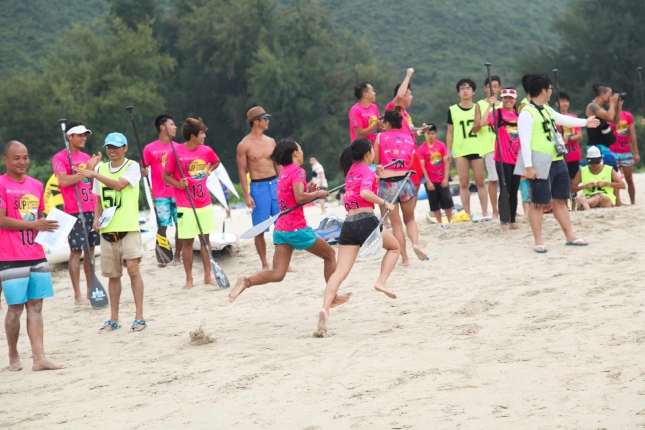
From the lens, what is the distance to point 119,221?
306 inches

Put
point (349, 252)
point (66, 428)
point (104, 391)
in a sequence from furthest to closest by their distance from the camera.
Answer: point (349, 252)
point (104, 391)
point (66, 428)

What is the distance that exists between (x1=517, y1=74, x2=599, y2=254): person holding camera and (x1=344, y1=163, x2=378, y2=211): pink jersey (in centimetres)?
271

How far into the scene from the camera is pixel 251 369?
6.14 metres

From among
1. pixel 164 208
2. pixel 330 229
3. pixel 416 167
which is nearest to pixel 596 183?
pixel 416 167

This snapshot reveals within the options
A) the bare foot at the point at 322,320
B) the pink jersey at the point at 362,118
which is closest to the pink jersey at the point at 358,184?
the bare foot at the point at 322,320

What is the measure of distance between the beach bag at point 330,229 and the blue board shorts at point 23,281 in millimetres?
4915

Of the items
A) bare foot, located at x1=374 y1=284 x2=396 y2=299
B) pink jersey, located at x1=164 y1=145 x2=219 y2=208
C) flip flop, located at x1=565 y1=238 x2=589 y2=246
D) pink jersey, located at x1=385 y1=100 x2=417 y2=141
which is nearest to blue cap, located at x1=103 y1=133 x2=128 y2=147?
pink jersey, located at x1=164 y1=145 x2=219 y2=208

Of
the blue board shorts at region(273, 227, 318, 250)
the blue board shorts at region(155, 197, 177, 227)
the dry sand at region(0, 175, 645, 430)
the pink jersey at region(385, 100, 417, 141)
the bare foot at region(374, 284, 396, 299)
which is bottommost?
the dry sand at region(0, 175, 645, 430)

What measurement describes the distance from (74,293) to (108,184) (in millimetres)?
2669

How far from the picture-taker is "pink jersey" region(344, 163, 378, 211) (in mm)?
7031

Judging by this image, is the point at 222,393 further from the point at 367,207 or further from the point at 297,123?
the point at 297,123

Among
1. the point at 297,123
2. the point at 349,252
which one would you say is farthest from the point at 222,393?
the point at 297,123

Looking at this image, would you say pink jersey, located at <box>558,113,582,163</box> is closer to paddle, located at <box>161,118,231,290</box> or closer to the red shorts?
the red shorts

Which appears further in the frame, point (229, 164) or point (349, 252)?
point (229, 164)
